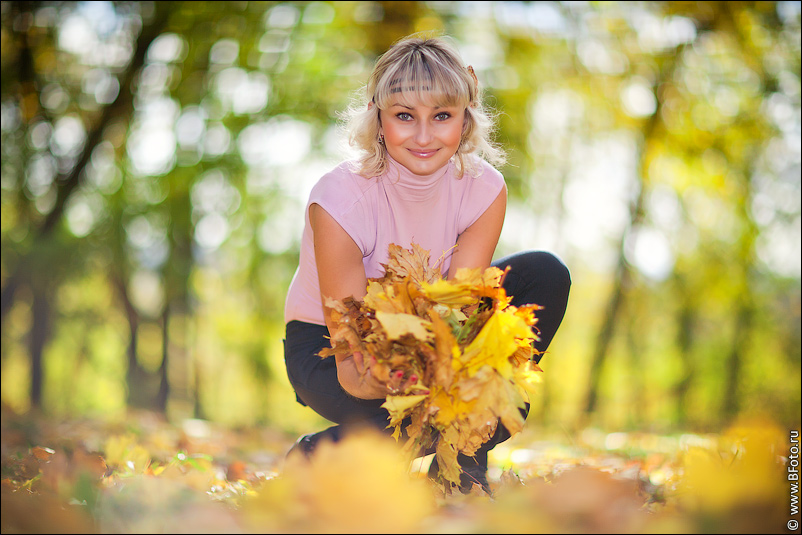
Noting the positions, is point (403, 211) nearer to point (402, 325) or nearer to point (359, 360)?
point (359, 360)

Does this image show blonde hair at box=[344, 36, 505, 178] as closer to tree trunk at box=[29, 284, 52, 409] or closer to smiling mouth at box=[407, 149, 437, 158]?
smiling mouth at box=[407, 149, 437, 158]

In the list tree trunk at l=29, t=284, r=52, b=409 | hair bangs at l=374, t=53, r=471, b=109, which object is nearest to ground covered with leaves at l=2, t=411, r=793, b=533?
hair bangs at l=374, t=53, r=471, b=109

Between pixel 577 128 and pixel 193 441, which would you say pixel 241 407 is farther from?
pixel 193 441

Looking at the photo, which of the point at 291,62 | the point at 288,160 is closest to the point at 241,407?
the point at 288,160

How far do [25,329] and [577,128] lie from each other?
12.4 metres

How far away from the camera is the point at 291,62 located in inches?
318

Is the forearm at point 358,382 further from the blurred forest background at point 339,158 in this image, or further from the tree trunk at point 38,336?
the tree trunk at point 38,336

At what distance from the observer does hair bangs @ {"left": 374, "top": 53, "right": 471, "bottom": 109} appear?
210cm

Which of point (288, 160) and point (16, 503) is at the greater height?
point (288, 160)

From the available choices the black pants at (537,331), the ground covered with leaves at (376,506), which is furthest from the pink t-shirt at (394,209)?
the ground covered with leaves at (376,506)

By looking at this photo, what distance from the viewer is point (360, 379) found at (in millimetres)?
1702

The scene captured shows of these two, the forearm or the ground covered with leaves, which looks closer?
the ground covered with leaves

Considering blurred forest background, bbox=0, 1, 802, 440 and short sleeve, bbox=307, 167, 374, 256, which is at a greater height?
blurred forest background, bbox=0, 1, 802, 440

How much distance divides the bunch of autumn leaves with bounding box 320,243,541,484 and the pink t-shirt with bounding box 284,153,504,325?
2.04ft
